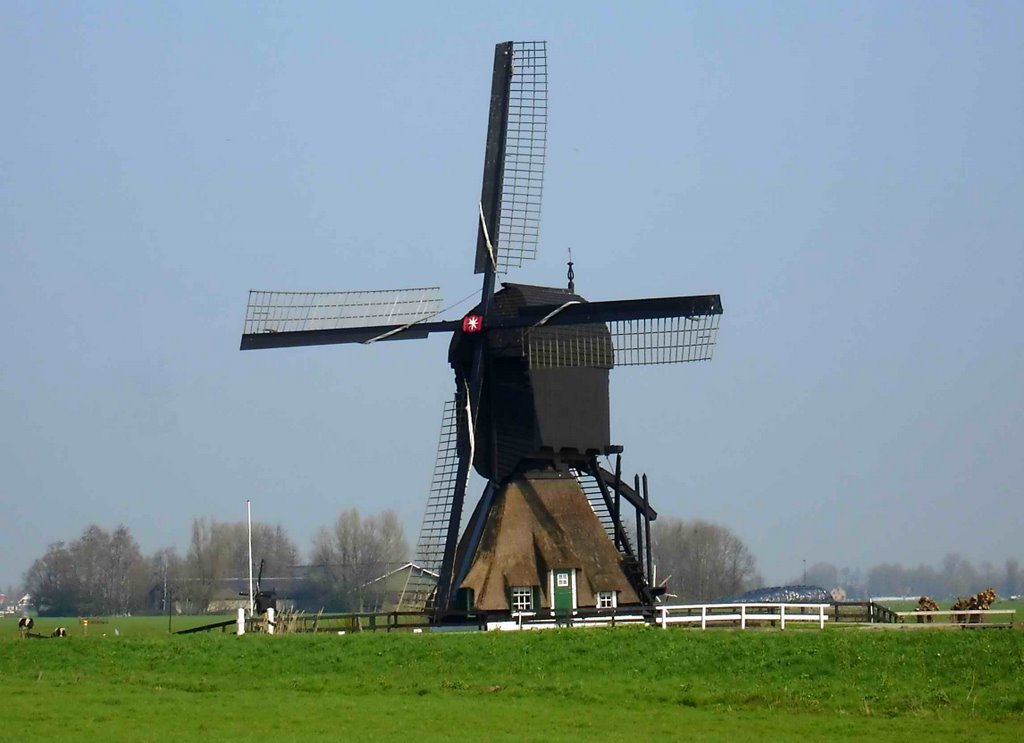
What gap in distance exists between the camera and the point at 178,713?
83.0ft

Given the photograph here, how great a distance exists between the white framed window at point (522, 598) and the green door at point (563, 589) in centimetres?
58

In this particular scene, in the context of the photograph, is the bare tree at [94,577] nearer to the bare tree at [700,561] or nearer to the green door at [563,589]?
the bare tree at [700,561]

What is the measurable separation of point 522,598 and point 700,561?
107 feet

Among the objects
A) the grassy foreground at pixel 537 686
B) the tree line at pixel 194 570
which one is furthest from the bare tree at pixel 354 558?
the grassy foreground at pixel 537 686

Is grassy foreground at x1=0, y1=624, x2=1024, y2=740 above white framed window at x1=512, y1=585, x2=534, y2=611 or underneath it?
underneath

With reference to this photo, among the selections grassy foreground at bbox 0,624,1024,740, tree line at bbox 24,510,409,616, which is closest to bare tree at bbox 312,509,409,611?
tree line at bbox 24,510,409,616

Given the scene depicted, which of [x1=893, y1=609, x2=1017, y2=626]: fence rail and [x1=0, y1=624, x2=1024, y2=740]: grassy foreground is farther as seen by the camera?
[x1=893, y1=609, x2=1017, y2=626]: fence rail

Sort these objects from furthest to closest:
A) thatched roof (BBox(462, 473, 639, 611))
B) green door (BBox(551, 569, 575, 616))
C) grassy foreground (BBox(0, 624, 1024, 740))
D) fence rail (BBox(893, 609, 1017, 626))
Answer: green door (BBox(551, 569, 575, 616))
thatched roof (BBox(462, 473, 639, 611))
fence rail (BBox(893, 609, 1017, 626))
grassy foreground (BBox(0, 624, 1024, 740))

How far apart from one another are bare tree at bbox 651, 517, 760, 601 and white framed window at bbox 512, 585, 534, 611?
2314cm

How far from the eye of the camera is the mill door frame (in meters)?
36.8

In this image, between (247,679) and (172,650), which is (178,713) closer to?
(247,679)

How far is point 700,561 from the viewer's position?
2687 inches

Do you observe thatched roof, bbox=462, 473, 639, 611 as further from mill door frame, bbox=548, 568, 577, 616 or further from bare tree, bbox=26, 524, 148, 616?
bare tree, bbox=26, 524, 148, 616

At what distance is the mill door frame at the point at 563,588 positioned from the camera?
3675cm
